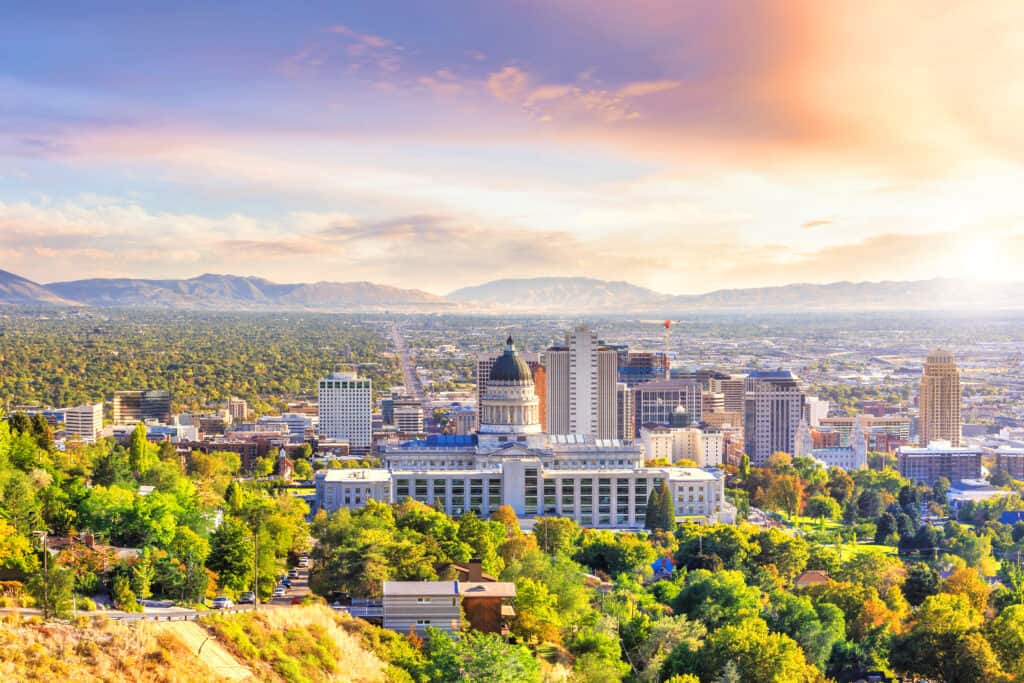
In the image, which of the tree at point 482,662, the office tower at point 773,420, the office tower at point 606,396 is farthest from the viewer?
the office tower at point 773,420

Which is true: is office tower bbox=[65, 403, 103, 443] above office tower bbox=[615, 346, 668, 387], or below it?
below

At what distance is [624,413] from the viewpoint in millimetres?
96000

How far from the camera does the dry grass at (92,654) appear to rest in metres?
20.6

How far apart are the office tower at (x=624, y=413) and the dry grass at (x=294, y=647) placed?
66.5m

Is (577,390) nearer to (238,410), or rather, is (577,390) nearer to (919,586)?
(238,410)

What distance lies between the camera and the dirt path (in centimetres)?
2281

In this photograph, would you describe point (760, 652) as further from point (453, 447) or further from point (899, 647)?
point (453, 447)

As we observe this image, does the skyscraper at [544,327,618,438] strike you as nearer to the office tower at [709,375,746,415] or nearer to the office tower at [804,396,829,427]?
the office tower at [804,396,829,427]

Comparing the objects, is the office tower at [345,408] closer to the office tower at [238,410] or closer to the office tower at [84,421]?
the office tower at [238,410]

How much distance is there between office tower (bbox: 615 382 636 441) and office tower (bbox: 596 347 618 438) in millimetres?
823

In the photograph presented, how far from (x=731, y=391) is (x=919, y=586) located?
75.0 meters

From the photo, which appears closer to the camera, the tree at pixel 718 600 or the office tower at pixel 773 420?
the tree at pixel 718 600

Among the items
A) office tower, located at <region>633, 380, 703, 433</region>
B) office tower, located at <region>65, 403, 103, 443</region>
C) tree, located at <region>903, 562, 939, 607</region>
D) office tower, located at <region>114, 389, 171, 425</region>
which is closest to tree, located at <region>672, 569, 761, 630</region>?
tree, located at <region>903, 562, 939, 607</region>

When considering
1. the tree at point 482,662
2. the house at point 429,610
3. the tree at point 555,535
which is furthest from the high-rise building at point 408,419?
the tree at point 482,662
